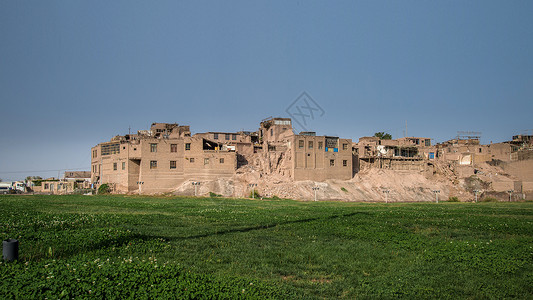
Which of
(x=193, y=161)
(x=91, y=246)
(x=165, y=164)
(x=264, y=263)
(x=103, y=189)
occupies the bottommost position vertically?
(x=103, y=189)

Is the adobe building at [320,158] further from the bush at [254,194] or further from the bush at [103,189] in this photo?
the bush at [103,189]

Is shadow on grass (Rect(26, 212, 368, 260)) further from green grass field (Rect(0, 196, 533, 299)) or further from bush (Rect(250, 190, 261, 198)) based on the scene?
bush (Rect(250, 190, 261, 198))

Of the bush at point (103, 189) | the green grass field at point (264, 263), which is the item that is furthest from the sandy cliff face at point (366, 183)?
the green grass field at point (264, 263)

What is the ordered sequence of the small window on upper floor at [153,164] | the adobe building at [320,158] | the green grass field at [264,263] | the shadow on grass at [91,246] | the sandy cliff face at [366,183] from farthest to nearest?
1. the adobe building at [320,158]
2. the small window on upper floor at [153,164]
3. the sandy cliff face at [366,183]
4. the shadow on grass at [91,246]
5. the green grass field at [264,263]

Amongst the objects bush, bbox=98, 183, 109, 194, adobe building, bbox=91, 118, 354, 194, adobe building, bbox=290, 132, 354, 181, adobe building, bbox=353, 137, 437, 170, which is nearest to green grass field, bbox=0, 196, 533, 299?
adobe building, bbox=290, 132, 354, 181

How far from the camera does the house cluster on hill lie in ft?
227

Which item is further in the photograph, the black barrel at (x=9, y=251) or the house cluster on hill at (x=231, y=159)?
the house cluster on hill at (x=231, y=159)

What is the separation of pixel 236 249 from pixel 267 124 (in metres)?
75.0

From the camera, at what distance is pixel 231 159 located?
234ft

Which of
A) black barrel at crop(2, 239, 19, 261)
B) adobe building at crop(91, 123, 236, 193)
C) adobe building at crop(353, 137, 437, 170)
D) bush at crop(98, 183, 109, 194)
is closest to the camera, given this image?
black barrel at crop(2, 239, 19, 261)

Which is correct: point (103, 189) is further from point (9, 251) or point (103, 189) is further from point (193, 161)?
point (9, 251)

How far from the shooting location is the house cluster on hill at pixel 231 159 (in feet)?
227

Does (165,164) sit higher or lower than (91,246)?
higher

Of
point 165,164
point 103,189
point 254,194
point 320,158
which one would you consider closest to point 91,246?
point 254,194
